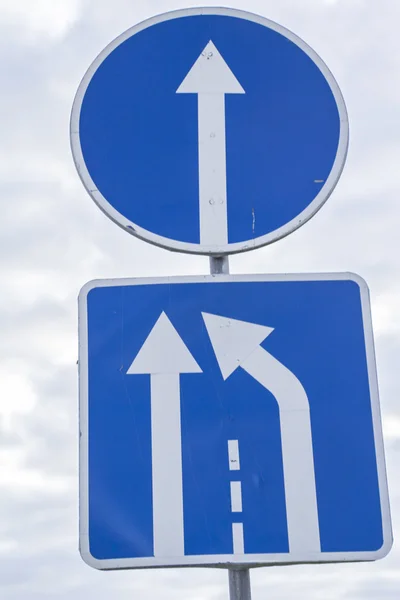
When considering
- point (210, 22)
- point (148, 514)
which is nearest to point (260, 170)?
point (210, 22)

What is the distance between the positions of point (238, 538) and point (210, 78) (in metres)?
0.82

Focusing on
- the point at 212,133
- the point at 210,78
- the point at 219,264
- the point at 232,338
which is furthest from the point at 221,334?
the point at 210,78

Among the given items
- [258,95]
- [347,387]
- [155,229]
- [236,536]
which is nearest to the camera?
[236,536]

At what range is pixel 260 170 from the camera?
1546 mm

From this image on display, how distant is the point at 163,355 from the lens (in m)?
1.39

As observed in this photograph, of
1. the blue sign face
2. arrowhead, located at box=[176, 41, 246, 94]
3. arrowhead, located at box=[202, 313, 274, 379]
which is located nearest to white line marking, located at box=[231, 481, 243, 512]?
the blue sign face

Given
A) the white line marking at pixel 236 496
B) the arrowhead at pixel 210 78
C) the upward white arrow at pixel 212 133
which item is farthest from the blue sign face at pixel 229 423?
the arrowhead at pixel 210 78

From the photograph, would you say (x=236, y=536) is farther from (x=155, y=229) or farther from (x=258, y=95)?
(x=258, y=95)

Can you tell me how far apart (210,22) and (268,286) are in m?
0.57

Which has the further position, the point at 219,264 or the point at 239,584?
the point at 219,264

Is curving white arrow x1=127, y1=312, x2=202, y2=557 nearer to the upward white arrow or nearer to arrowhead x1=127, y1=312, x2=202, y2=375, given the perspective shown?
arrowhead x1=127, y1=312, x2=202, y2=375

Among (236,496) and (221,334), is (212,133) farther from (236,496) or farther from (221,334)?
(236,496)

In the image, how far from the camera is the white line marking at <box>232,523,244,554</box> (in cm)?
129

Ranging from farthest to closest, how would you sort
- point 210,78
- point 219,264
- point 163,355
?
point 210,78, point 219,264, point 163,355
